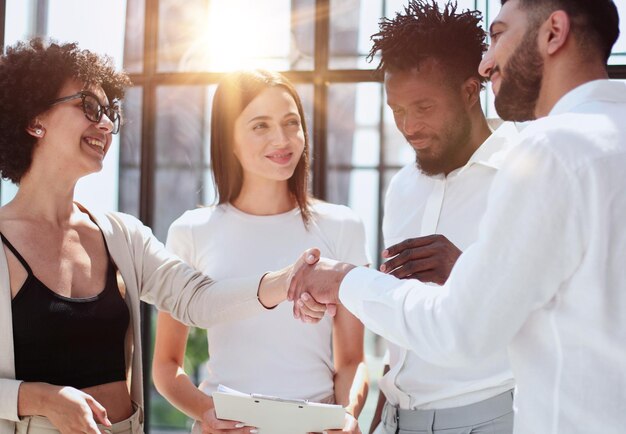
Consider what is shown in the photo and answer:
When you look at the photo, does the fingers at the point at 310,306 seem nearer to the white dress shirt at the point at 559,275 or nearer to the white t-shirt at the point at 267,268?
the white t-shirt at the point at 267,268

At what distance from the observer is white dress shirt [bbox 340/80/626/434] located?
5.03 ft

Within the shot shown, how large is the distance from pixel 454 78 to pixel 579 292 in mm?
1463

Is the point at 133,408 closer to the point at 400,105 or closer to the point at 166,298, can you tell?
the point at 166,298

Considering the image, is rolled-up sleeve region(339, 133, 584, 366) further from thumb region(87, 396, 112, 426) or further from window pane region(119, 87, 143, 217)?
window pane region(119, 87, 143, 217)

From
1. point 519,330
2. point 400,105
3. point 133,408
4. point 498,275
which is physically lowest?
point 133,408

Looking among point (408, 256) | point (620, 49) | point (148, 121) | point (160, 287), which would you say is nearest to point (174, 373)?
point (160, 287)

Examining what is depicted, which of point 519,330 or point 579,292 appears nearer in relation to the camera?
point 579,292

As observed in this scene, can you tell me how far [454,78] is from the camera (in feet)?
9.48

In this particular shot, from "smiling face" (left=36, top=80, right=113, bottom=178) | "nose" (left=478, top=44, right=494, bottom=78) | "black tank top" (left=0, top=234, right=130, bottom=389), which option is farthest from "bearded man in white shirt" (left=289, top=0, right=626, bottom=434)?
"smiling face" (left=36, top=80, right=113, bottom=178)

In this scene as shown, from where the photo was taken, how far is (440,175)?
9.07ft

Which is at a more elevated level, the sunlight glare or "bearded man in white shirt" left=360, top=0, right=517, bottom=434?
the sunlight glare

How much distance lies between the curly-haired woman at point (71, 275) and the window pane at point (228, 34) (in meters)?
1.08

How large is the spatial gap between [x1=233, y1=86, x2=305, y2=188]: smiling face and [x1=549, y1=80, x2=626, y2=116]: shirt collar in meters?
1.34

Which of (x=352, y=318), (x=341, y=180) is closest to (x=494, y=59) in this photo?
(x=352, y=318)
